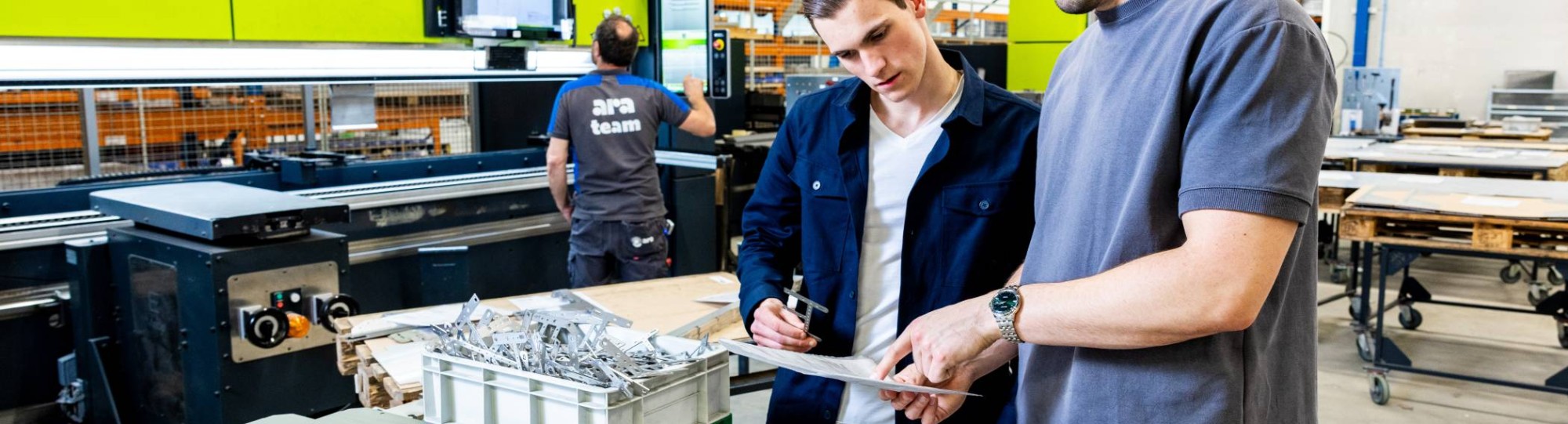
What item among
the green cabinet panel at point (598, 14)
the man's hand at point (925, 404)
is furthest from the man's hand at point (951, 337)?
the green cabinet panel at point (598, 14)

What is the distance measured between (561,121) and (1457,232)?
3427 mm

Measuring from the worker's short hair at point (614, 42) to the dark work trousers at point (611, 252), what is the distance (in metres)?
0.63

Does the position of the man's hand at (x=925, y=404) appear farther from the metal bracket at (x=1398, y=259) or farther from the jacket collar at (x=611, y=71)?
the metal bracket at (x=1398, y=259)

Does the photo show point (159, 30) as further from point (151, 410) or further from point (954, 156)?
point (954, 156)

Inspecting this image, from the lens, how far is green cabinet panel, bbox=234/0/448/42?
143 inches

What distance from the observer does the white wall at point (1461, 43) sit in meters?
9.84

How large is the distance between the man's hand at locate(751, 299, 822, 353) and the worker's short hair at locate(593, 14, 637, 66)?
274 centimetres

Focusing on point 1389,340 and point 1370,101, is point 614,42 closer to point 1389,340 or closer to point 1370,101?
point 1389,340

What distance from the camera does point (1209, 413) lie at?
1083 mm

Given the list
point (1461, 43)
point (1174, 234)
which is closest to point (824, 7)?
point (1174, 234)


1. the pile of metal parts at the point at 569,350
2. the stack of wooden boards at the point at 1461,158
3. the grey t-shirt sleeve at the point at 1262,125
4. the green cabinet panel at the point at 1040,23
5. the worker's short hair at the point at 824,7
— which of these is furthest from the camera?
the green cabinet panel at the point at 1040,23

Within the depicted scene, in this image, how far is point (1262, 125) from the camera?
957mm

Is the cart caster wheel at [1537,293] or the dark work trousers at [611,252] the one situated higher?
the dark work trousers at [611,252]

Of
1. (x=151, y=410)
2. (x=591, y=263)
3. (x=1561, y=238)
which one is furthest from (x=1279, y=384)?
(x=1561, y=238)
